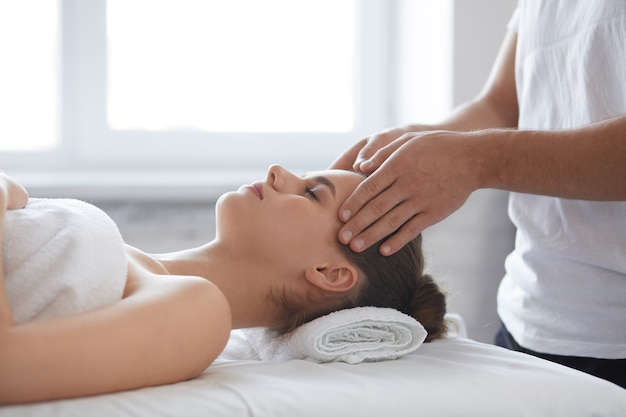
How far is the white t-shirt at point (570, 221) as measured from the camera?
1.51m

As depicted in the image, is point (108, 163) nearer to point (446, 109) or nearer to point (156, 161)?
point (156, 161)

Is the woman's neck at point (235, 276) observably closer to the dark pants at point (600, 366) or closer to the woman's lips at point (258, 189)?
the woman's lips at point (258, 189)

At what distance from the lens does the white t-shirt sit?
1510mm

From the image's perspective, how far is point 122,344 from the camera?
1.03 m

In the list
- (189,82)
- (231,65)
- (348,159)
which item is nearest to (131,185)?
(189,82)

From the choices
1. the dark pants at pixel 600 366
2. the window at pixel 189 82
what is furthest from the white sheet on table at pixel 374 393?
the window at pixel 189 82

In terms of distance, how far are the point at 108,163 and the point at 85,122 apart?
16 centimetres

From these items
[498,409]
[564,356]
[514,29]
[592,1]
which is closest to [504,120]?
[514,29]

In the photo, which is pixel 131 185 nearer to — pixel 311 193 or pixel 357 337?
pixel 311 193

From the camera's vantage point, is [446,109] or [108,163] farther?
[108,163]

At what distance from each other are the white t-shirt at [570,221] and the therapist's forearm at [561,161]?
0.18 m

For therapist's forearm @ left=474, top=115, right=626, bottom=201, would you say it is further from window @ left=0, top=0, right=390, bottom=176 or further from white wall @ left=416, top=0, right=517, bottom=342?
window @ left=0, top=0, right=390, bottom=176

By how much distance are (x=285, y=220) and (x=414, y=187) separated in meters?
0.26

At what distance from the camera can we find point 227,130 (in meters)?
2.86
